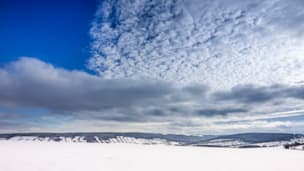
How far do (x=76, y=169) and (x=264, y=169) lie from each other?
12.0 metres

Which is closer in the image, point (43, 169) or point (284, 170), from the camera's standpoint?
point (43, 169)

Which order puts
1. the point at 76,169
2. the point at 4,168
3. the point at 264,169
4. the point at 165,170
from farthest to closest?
the point at 264,169 < the point at 165,170 < the point at 76,169 < the point at 4,168

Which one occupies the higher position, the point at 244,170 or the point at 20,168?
the point at 20,168

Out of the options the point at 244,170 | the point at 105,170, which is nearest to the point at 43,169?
the point at 105,170

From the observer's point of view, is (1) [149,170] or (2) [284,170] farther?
(2) [284,170]

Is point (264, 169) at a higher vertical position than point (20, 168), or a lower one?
lower

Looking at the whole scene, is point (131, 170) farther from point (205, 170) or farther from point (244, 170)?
point (244, 170)

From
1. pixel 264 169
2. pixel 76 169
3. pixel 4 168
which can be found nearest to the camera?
pixel 4 168

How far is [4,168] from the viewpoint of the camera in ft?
38.3

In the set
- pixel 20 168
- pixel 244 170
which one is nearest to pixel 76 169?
pixel 20 168

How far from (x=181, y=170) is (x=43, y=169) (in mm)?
7737

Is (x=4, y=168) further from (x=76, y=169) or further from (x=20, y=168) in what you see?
(x=76, y=169)

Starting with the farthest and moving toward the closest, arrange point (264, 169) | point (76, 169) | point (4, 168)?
point (264, 169)
point (76, 169)
point (4, 168)

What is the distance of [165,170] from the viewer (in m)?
14.0
